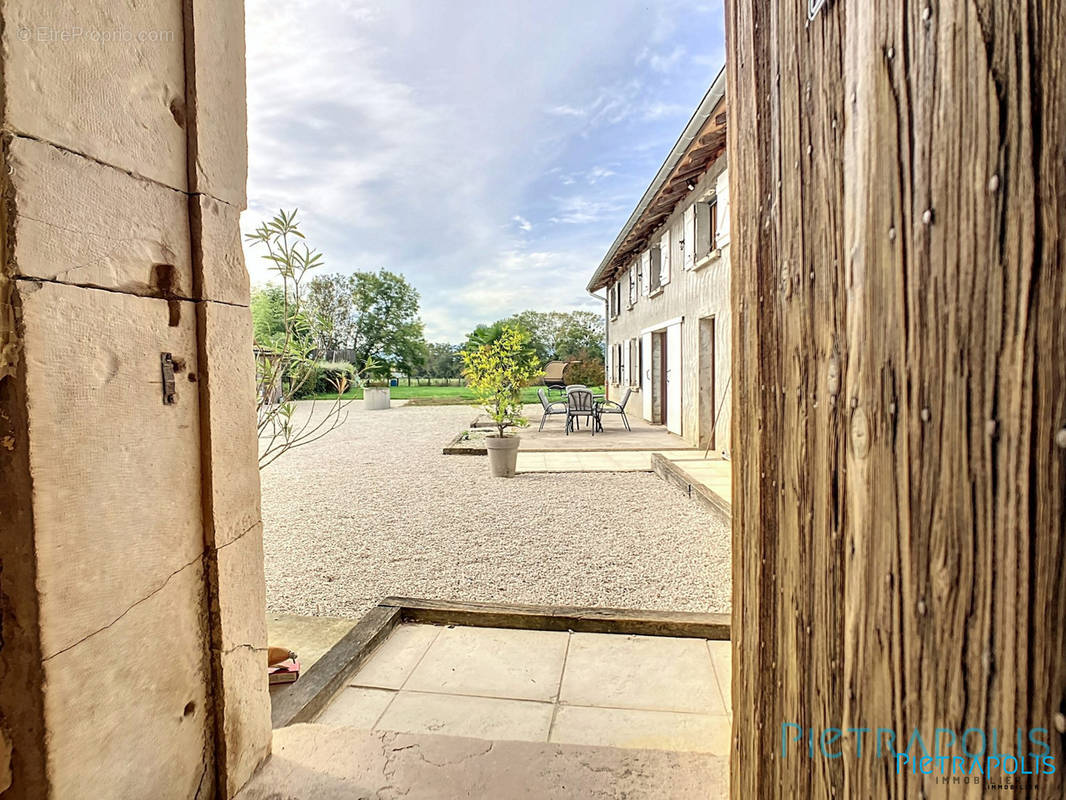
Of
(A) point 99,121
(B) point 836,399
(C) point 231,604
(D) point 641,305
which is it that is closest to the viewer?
(B) point 836,399

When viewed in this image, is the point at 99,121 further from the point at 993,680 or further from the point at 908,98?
the point at 993,680

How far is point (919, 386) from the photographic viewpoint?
585 millimetres

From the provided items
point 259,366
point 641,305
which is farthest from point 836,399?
point 641,305

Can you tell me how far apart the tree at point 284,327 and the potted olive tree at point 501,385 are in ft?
12.4

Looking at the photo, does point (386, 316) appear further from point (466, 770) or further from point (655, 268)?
point (466, 770)

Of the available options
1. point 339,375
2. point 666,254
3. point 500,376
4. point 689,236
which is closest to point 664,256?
point 666,254

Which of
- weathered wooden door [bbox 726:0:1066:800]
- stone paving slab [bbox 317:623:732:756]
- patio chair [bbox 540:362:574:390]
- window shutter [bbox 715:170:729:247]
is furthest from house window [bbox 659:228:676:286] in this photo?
patio chair [bbox 540:362:574:390]

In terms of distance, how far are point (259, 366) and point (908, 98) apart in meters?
2.46

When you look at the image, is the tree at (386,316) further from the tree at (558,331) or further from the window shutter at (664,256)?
the window shutter at (664,256)

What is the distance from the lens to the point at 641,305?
12.9 m

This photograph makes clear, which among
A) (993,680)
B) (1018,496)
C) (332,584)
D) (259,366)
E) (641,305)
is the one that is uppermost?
(641,305)

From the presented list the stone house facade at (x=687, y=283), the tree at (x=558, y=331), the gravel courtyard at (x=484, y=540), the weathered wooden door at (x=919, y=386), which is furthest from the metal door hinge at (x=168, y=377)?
the tree at (x=558, y=331)

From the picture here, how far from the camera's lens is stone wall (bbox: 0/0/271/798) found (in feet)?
2.98

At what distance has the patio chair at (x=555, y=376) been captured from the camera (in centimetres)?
2786
